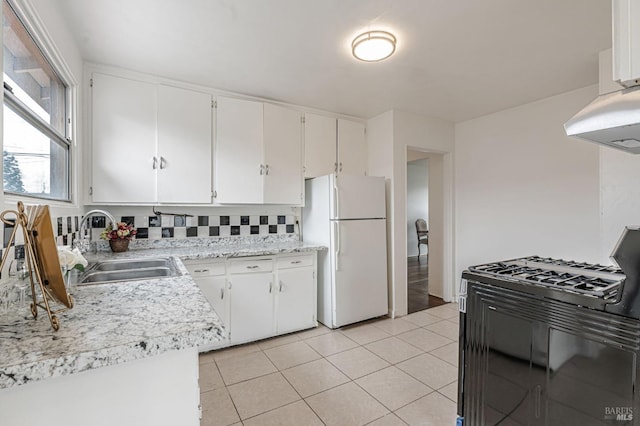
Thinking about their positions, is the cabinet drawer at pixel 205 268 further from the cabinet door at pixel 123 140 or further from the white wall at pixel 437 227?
the white wall at pixel 437 227

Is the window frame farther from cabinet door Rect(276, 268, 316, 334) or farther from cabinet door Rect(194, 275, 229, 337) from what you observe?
cabinet door Rect(276, 268, 316, 334)

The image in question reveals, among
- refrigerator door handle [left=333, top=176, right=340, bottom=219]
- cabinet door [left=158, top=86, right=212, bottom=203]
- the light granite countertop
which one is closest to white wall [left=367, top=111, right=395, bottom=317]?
refrigerator door handle [left=333, top=176, right=340, bottom=219]

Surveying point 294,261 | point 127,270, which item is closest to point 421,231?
point 294,261

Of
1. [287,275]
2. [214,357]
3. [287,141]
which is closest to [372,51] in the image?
Answer: [287,141]

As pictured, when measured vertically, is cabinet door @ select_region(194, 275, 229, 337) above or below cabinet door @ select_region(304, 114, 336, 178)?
below

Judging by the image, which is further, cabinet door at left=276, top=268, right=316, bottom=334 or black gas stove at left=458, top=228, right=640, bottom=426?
cabinet door at left=276, top=268, right=316, bottom=334

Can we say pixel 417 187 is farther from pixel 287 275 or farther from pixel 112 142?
pixel 112 142

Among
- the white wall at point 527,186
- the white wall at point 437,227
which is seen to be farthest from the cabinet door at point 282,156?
the white wall at point 527,186

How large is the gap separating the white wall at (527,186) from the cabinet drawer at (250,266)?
2.61 meters

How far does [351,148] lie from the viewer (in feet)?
11.9

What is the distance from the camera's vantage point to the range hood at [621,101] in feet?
3.04

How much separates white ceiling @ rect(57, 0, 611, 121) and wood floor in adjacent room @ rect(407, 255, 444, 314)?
2.54 m

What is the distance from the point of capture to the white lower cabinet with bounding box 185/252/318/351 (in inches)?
102

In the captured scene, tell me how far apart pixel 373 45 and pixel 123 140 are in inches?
84.2
